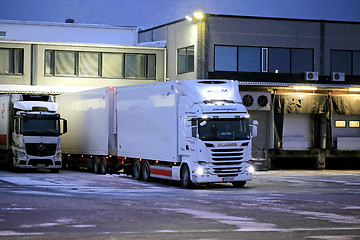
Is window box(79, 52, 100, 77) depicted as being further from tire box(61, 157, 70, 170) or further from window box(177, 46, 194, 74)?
tire box(61, 157, 70, 170)

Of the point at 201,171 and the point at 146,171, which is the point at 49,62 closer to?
the point at 146,171

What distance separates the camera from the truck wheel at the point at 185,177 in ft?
91.1

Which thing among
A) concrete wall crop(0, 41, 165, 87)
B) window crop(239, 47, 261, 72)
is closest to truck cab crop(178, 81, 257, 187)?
window crop(239, 47, 261, 72)

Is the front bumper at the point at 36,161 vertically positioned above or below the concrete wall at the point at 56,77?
below

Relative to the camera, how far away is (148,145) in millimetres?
30609

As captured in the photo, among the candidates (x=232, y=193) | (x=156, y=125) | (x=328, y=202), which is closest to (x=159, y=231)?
(x=328, y=202)

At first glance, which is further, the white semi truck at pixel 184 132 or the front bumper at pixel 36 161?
the front bumper at pixel 36 161

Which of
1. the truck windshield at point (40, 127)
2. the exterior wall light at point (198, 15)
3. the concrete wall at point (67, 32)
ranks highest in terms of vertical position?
the concrete wall at point (67, 32)

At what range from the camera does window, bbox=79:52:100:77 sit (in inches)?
1923

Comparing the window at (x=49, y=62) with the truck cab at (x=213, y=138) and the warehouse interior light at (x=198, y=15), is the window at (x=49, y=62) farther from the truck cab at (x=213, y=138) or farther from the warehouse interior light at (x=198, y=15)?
the truck cab at (x=213, y=138)

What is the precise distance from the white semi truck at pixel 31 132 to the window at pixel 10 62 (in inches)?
371

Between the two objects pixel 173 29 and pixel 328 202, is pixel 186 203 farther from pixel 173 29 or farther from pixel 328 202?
pixel 173 29

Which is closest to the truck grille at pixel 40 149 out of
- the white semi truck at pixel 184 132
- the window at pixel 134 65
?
the white semi truck at pixel 184 132

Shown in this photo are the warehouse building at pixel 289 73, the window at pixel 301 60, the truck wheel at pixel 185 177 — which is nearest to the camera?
the truck wheel at pixel 185 177
